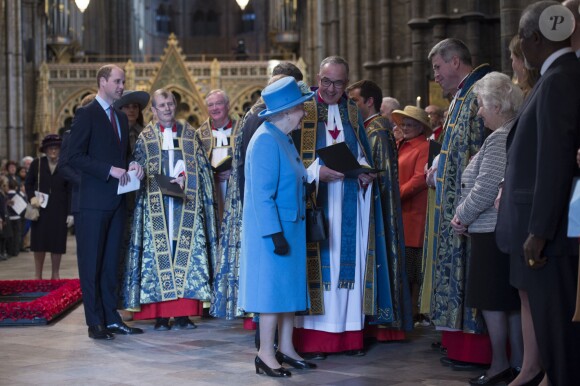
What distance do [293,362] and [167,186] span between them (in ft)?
7.95

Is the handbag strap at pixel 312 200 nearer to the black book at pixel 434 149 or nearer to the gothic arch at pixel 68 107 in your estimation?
the black book at pixel 434 149

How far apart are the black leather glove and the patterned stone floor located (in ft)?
2.52

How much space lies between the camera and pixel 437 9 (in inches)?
588

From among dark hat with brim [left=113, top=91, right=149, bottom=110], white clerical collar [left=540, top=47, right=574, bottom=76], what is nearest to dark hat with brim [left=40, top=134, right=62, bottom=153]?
dark hat with brim [left=113, top=91, right=149, bottom=110]

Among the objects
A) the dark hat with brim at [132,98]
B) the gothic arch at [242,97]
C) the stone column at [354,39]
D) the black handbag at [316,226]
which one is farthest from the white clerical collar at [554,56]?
the gothic arch at [242,97]

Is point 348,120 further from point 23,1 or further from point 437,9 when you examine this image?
point 23,1

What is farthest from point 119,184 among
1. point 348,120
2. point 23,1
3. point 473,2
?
point 23,1

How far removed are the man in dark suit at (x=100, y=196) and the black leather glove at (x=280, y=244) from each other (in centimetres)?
219

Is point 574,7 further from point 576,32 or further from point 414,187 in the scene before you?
point 414,187

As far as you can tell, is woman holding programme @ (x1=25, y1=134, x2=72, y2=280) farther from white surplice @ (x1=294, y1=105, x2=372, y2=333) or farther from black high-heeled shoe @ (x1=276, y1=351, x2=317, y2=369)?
black high-heeled shoe @ (x1=276, y1=351, x2=317, y2=369)

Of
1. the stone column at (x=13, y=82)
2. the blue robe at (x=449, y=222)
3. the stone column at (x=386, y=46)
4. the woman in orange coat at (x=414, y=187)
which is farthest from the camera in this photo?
the stone column at (x=13, y=82)

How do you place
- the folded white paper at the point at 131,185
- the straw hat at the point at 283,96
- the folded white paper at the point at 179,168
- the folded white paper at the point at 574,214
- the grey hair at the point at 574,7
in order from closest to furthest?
1. the folded white paper at the point at 574,214
2. the grey hair at the point at 574,7
3. the straw hat at the point at 283,96
4. the folded white paper at the point at 131,185
5. the folded white paper at the point at 179,168

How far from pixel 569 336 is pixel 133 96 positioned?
520cm

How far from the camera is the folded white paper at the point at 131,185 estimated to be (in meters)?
7.90
